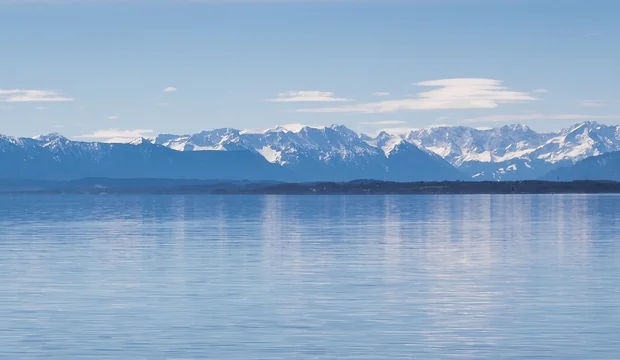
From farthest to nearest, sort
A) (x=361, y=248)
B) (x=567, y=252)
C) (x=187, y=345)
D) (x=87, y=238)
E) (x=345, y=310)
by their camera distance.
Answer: (x=87, y=238), (x=361, y=248), (x=567, y=252), (x=345, y=310), (x=187, y=345)

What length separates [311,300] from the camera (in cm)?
4388

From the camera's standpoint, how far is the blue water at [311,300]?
33.5 meters

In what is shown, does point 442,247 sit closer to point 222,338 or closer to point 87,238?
point 87,238

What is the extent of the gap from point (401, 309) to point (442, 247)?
33071 mm

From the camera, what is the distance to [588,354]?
32.0 m

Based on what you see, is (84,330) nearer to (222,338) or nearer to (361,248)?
(222,338)

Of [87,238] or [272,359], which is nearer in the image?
[272,359]

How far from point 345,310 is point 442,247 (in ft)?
110

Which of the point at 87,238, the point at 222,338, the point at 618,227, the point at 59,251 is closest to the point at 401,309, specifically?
the point at 222,338

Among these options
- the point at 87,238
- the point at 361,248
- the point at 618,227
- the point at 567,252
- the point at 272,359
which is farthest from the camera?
the point at 618,227

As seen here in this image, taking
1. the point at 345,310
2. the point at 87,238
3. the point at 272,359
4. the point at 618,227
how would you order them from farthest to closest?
1. the point at 618,227
2. the point at 87,238
3. the point at 345,310
4. the point at 272,359

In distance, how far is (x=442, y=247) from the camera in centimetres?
7369

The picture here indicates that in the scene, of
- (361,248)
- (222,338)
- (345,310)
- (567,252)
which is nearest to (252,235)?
(361,248)

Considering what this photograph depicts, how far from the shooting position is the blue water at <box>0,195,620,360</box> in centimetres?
3347
